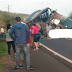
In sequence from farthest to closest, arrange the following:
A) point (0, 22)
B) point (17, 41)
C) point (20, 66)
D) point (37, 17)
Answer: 1. point (0, 22)
2. point (37, 17)
3. point (20, 66)
4. point (17, 41)

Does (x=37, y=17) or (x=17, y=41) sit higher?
(x=37, y=17)

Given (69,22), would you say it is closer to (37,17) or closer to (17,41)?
(37,17)

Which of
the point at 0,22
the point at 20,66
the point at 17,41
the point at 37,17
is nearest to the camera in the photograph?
the point at 17,41

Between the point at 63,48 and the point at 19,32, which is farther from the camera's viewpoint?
the point at 63,48

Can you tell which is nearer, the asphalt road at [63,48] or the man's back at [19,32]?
the man's back at [19,32]

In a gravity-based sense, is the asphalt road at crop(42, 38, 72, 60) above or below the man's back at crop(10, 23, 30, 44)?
below

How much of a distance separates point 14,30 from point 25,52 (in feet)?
2.64

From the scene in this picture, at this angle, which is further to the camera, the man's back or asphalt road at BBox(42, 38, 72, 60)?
asphalt road at BBox(42, 38, 72, 60)

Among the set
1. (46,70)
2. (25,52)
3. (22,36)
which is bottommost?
(46,70)

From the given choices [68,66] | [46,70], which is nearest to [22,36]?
[46,70]

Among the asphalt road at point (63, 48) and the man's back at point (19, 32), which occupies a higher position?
the man's back at point (19, 32)

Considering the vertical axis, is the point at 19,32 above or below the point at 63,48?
above

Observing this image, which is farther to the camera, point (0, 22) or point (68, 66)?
point (0, 22)

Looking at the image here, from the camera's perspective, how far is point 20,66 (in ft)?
22.8
